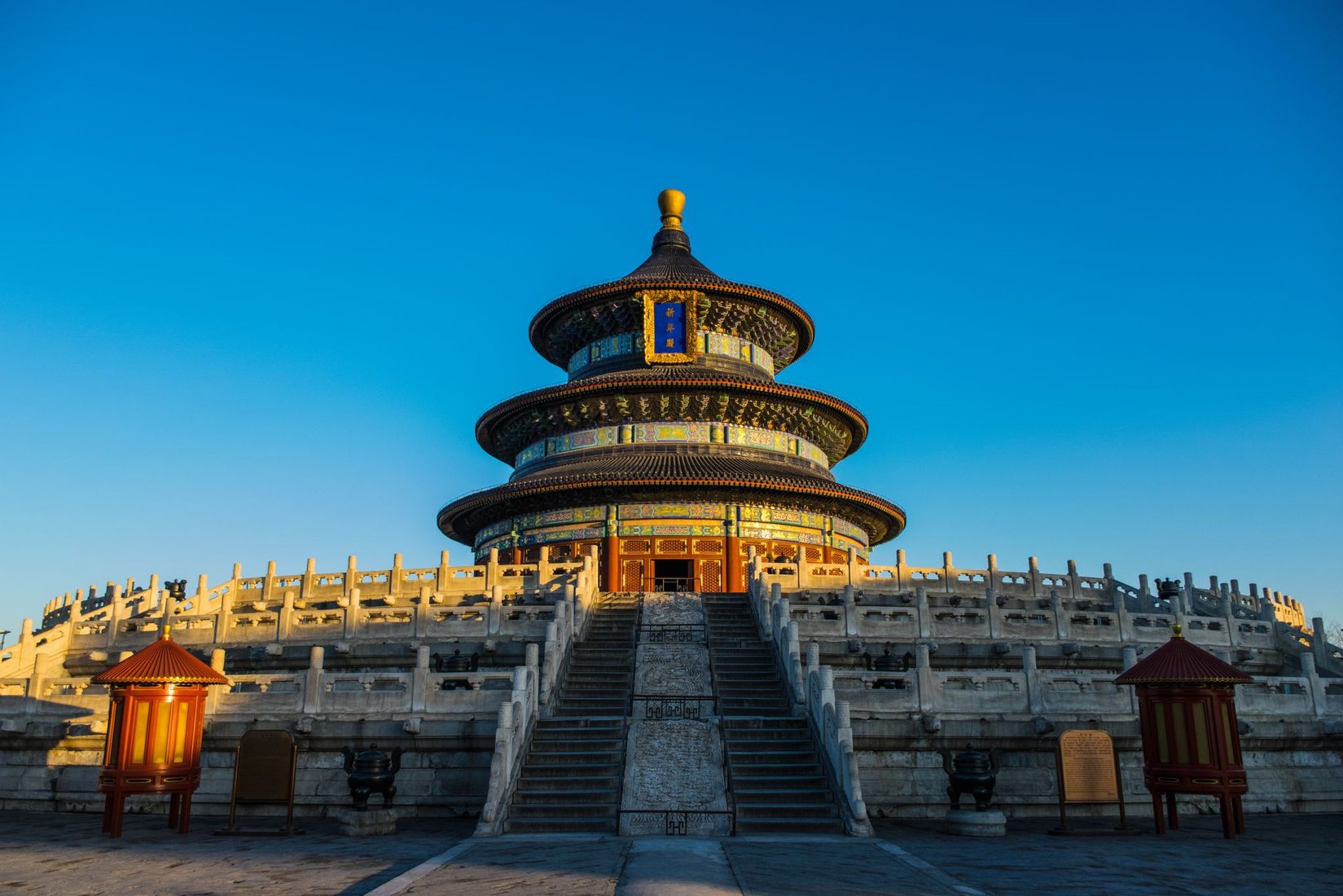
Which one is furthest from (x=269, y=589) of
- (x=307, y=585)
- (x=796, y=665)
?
(x=796, y=665)

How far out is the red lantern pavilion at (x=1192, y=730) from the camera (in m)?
14.8

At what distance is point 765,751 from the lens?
16672 mm

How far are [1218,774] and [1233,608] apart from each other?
16.9 m

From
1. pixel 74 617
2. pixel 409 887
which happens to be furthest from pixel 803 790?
pixel 74 617

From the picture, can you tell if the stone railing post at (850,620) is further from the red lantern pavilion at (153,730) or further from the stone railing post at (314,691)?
the red lantern pavilion at (153,730)

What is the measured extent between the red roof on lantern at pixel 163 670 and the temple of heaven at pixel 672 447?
18.1 metres

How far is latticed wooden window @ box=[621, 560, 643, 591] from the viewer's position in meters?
37.3

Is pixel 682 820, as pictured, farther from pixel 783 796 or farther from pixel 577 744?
pixel 577 744

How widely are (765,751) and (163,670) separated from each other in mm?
9081

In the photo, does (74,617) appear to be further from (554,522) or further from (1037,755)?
(1037,755)

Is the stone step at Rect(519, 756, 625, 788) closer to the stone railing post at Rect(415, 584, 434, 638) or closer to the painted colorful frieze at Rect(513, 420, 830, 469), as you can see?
the stone railing post at Rect(415, 584, 434, 638)

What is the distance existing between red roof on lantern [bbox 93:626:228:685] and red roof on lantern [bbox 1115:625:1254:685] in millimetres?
13539

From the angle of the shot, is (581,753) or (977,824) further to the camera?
(581,753)

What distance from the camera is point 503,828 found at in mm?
14703
